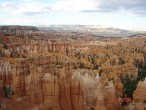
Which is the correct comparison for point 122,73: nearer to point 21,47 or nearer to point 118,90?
point 118,90

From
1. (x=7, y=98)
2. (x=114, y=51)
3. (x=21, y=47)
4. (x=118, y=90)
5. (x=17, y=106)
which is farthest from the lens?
(x=114, y=51)

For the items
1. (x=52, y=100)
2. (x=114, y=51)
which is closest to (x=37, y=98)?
(x=52, y=100)

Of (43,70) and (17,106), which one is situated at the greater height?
(43,70)

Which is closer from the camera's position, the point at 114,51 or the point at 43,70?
the point at 43,70

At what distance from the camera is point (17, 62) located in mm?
37281

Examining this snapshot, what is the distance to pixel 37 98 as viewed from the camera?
3484 cm

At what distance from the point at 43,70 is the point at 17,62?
296cm

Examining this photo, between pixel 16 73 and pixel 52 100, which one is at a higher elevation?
pixel 16 73

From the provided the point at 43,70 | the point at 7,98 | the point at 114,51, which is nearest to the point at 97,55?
the point at 114,51

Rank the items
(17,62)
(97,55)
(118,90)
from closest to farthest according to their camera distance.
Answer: (17,62), (118,90), (97,55)

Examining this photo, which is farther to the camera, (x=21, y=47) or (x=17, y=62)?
(x=21, y=47)

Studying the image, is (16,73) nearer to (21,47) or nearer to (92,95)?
(92,95)

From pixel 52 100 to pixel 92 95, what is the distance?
466 centimetres

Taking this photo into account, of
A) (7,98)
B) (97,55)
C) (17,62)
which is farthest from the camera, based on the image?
(97,55)
